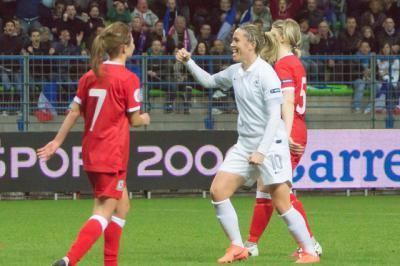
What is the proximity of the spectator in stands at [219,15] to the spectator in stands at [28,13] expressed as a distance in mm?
3433

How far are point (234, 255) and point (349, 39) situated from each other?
13702 millimetres

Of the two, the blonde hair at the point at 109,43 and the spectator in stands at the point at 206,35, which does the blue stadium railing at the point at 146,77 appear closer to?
the spectator in stands at the point at 206,35

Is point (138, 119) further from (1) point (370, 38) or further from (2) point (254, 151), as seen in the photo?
(1) point (370, 38)

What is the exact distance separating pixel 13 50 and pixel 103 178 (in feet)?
43.5

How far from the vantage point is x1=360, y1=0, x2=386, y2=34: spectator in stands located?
2544 cm

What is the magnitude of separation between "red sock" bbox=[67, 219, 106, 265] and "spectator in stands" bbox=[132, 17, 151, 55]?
46.8 feet

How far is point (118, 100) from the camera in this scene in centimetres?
964

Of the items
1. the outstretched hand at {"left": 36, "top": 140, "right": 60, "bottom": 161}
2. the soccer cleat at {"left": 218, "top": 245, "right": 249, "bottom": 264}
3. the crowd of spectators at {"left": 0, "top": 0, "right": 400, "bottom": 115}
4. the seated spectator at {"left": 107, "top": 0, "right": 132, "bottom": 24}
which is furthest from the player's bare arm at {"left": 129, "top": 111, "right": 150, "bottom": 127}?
the seated spectator at {"left": 107, "top": 0, "right": 132, "bottom": 24}

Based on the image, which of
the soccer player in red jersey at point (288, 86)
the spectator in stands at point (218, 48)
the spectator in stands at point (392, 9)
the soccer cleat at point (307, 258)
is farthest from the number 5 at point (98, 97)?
the spectator in stands at point (392, 9)

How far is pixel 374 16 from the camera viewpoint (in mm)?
25969

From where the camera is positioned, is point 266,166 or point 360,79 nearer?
point 266,166

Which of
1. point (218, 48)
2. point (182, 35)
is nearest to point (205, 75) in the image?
point (218, 48)

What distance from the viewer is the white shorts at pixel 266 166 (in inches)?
435

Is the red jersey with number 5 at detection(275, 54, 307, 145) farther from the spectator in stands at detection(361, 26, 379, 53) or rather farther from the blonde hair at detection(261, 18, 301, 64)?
the spectator in stands at detection(361, 26, 379, 53)
